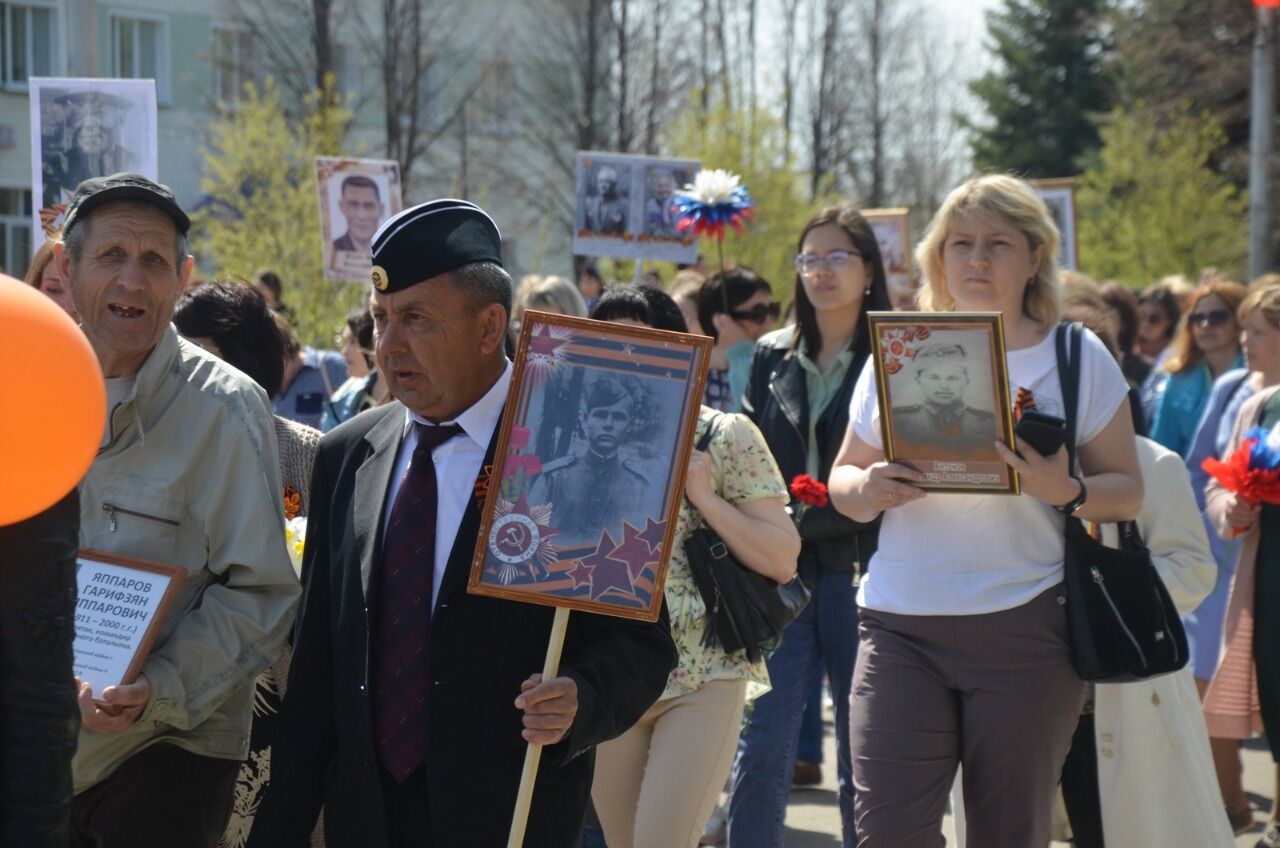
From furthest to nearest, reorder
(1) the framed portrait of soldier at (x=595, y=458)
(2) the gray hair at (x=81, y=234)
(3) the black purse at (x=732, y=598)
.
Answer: (3) the black purse at (x=732, y=598)
(2) the gray hair at (x=81, y=234)
(1) the framed portrait of soldier at (x=595, y=458)

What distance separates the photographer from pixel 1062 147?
45.2m

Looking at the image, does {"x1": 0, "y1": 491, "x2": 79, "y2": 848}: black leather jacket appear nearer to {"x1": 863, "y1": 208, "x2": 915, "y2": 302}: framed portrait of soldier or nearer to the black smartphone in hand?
the black smartphone in hand

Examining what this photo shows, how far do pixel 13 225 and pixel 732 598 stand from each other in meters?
32.0

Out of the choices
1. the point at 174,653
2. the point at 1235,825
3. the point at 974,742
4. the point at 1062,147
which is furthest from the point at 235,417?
the point at 1062,147

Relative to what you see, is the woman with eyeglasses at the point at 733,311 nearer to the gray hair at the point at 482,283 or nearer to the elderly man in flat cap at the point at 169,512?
the elderly man in flat cap at the point at 169,512

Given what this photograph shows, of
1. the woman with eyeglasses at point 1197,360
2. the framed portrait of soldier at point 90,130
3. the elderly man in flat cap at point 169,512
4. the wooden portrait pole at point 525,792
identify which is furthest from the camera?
the woman with eyeglasses at point 1197,360

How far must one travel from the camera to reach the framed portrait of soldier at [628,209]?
11.5 metres

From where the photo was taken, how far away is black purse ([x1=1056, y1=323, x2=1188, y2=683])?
168 inches

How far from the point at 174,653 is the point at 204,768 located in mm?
377

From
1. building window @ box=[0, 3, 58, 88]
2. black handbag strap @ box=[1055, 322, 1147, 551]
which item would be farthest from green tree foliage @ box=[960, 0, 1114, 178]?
black handbag strap @ box=[1055, 322, 1147, 551]

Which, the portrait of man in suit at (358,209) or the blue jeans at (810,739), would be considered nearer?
the blue jeans at (810,739)

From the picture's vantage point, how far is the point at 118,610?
3.58 meters

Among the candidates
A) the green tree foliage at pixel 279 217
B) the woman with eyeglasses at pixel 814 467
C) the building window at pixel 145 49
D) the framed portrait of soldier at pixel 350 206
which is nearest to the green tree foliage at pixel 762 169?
the green tree foliage at pixel 279 217

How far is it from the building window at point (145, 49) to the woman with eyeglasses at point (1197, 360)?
1131 inches
